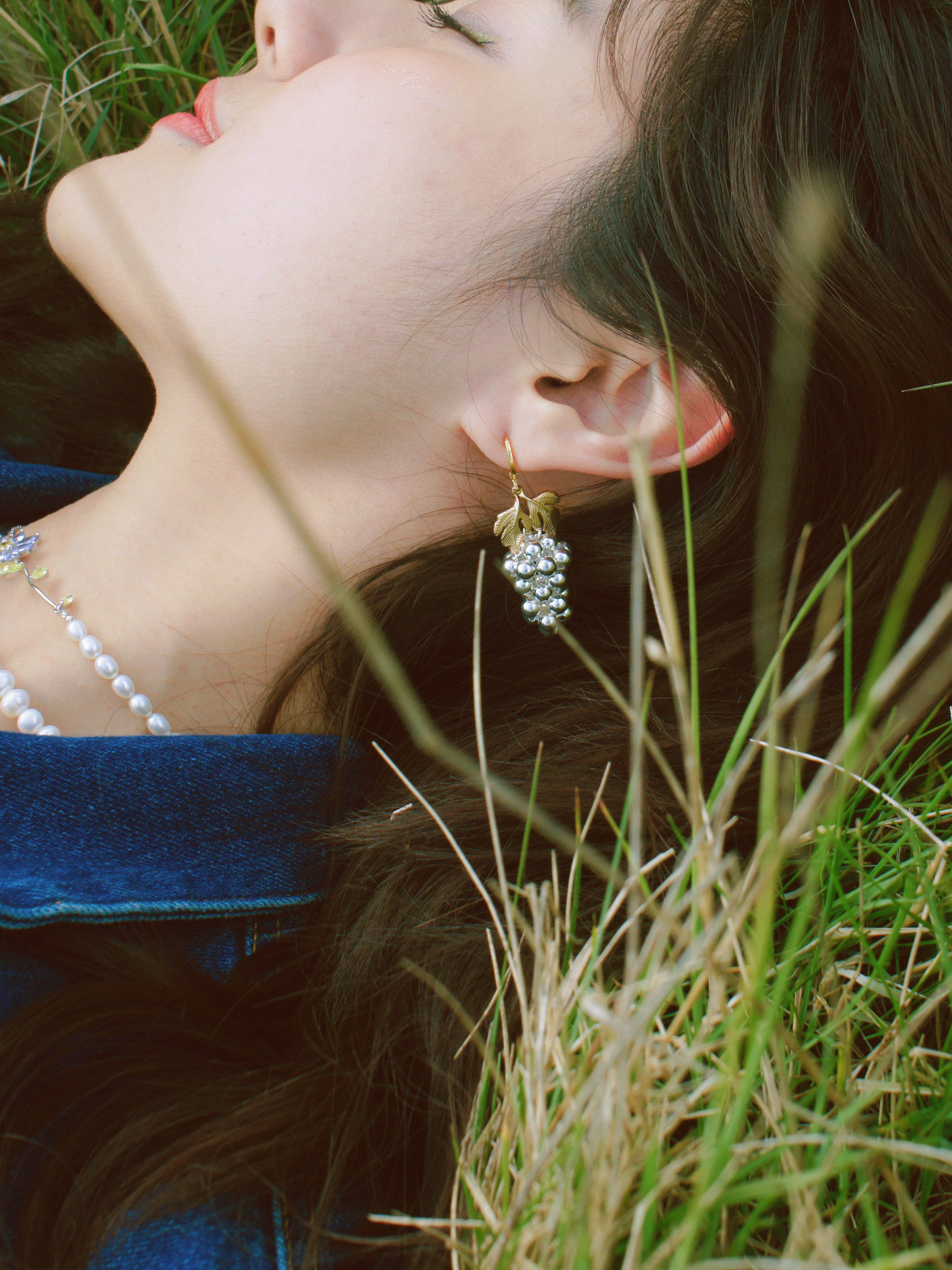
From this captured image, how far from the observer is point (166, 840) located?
938mm

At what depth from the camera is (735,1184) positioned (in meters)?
0.57

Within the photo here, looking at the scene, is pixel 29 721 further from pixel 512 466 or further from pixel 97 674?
pixel 512 466

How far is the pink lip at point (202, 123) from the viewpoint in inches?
40.9

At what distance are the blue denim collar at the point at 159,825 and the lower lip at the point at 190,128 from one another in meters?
0.74

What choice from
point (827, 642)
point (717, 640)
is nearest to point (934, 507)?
point (717, 640)

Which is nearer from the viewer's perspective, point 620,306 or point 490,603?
point 620,306

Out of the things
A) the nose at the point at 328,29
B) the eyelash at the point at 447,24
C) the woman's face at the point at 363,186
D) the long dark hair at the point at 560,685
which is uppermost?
the nose at the point at 328,29

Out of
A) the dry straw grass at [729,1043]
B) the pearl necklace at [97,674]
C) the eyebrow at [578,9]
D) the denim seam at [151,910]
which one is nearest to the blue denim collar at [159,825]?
the denim seam at [151,910]

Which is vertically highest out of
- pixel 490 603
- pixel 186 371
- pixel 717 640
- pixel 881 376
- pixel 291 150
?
pixel 291 150

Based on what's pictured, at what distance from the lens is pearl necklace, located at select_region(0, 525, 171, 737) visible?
3.51 feet

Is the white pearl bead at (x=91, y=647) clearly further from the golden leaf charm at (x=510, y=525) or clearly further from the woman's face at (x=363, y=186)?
the golden leaf charm at (x=510, y=525)

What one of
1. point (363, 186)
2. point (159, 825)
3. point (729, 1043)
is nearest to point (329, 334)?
point (363, 186)

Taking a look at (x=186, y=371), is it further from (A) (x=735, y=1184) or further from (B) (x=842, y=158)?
(A) (x=735, y=1184)

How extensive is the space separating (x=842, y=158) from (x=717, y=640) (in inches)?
22.9
